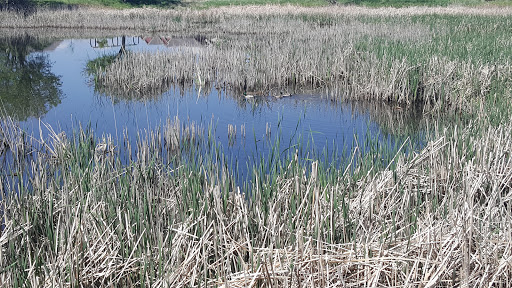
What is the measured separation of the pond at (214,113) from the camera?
25.1ft

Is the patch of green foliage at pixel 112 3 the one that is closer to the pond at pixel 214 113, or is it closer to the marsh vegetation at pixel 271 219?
the pond at pixel 214 113

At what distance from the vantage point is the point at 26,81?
13305 mm

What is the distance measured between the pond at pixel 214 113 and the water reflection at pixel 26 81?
23 mm

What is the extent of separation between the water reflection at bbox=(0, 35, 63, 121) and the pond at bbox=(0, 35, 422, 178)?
0.02 metres

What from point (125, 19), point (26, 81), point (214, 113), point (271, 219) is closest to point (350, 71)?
point (214, 113)

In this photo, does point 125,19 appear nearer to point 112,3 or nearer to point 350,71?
point 112,3

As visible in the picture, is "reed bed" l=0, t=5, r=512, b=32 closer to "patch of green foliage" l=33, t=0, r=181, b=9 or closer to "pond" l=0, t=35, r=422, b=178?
"patch of green foliage" l=33, t=0, r=181, b=9

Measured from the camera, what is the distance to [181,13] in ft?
100

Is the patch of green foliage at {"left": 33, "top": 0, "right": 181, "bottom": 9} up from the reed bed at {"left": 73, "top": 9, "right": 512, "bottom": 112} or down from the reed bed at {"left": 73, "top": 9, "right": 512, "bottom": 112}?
up

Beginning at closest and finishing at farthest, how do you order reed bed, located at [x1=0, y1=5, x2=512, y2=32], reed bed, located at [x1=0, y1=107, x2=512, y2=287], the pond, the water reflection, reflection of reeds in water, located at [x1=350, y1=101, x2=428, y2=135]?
reed bed, located at [x1=0, y1=107, x2=512, y2=287] → the pond → reflection of reeds in water, located at [x1=350, y1=101, x2=428, y2=135] → the water reflection → reed bed, located at [x1=0, y1=5, x2=512, y2=32]

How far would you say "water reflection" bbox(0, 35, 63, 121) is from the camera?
32.5ft

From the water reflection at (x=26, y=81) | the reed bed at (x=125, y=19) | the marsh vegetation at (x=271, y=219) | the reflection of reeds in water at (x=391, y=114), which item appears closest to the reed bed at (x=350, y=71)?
the reflection of reeds in water at (x=391, y=114)

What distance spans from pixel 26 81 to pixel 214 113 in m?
6.71

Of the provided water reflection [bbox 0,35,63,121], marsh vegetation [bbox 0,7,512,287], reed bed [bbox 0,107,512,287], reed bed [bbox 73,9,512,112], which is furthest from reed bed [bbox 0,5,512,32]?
reed bed [bbox 0,107,512,287]
